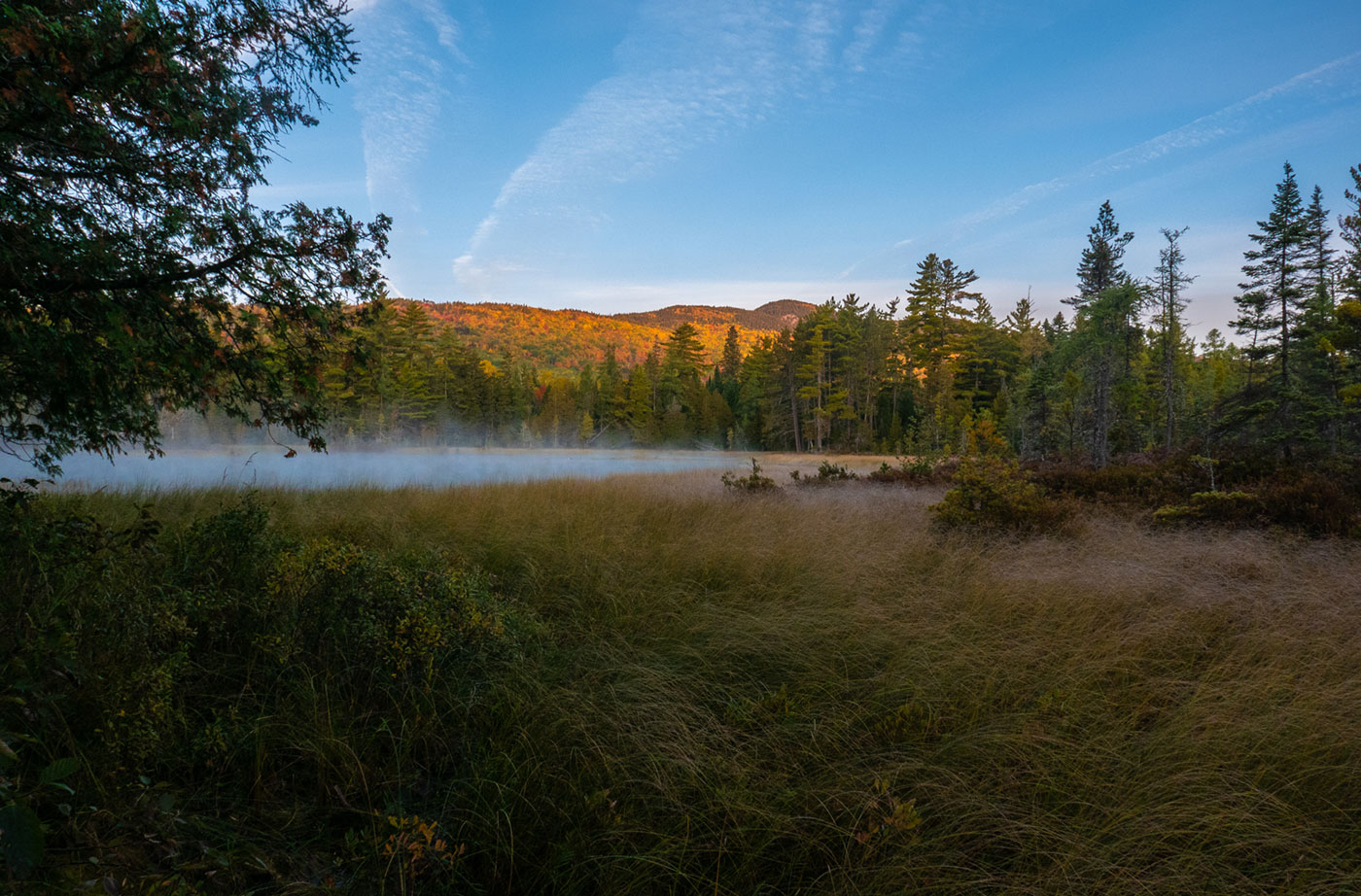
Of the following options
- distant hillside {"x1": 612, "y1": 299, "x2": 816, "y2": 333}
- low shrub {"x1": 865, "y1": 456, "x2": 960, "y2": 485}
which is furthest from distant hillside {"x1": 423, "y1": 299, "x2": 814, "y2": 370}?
low shrub {"x1": 865, "y1": 456, "x2": 960, "y2": 485}

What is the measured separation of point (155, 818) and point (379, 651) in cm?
124

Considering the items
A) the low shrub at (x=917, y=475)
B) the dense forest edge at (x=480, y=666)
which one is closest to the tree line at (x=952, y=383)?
the low shrub at (x=917, y=475)

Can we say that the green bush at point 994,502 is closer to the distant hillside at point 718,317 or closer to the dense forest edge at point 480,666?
the dense forest edge at point 480,666

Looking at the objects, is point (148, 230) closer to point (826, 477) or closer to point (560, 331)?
point (826, 477)

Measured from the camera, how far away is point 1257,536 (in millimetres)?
5953

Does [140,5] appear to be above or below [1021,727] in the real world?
above

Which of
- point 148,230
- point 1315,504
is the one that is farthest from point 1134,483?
point 148,230

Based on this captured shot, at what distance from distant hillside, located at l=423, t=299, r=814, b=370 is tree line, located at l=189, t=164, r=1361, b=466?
A: 30.7 meters

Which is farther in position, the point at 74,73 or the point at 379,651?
the point at 379,651

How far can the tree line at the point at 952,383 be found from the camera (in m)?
20.8

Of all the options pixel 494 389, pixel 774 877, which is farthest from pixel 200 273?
pixel 494 389

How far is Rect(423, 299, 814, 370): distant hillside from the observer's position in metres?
93.8

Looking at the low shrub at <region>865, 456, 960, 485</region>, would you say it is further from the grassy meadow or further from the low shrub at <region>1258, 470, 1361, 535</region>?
the grassy meadow

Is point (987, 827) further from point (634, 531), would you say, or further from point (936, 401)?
point (936, 401)
